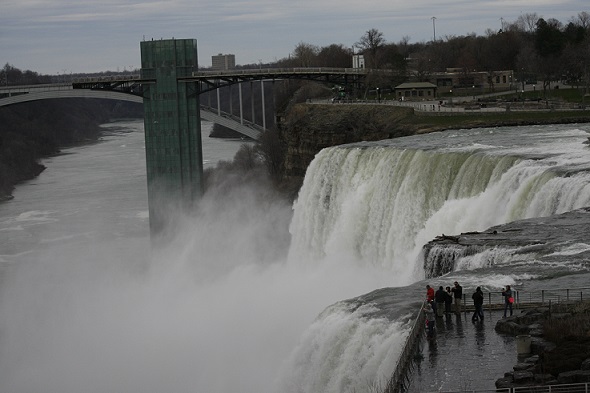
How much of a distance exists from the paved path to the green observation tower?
133ft

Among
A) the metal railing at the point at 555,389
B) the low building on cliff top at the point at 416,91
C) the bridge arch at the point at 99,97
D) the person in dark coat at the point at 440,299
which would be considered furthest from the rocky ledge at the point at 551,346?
the low building on cliff top at the point at 416,91

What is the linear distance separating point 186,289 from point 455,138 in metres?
11.5

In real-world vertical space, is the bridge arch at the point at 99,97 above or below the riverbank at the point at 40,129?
above

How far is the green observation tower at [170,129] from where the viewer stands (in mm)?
60719

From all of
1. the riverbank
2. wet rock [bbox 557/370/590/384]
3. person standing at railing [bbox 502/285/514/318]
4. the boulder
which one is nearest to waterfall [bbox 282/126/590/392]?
person standing at railing [bbox 502/285/514/318]

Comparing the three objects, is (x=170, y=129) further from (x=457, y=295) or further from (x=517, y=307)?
(x=517, y=307)

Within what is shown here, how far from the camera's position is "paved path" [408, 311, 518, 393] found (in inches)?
704

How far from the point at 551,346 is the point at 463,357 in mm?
1363

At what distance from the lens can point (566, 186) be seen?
94.2 feet

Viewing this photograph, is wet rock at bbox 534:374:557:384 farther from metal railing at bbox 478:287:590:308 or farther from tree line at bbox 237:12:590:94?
tree line at bbox 237:12:590:94

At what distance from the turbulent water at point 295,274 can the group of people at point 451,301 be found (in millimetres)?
455

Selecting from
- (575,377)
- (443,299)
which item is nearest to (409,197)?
(443,299)

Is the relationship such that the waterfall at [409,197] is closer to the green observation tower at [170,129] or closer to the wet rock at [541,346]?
the wet rock at [541,346]

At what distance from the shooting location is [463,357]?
62.4 ft
